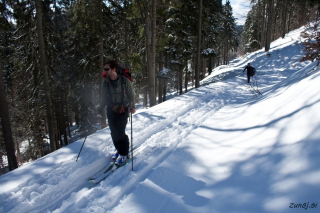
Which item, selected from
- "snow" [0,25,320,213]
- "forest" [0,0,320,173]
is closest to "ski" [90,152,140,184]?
"snow" [0,25,320,213]

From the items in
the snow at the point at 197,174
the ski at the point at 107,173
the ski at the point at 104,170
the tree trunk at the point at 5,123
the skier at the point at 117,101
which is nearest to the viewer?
the snow at the point at 197,174

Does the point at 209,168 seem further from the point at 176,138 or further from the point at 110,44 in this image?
the point at 110,44

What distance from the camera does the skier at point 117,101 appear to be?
3904 mm

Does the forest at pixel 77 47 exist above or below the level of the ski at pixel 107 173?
above

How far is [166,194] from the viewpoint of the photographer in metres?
2.99

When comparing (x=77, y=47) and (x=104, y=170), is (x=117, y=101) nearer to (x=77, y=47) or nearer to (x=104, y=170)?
(x=104, y=170)

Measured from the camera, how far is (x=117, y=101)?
3926 mm

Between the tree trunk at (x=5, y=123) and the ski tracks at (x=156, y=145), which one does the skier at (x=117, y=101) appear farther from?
the tree trunk at (x=5, y=123)

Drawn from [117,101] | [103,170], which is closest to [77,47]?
[117,101]

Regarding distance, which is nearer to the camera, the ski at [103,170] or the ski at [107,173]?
the ski at [107,173]

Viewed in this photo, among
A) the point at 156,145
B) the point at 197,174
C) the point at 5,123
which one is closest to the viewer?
the point at 197,174

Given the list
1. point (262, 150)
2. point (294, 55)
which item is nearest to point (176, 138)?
point (262, 150)

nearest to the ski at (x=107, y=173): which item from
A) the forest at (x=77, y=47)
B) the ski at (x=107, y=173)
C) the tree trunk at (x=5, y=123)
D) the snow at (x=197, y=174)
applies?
the ski at (x=107, y=173)

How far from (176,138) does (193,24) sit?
1591cm
